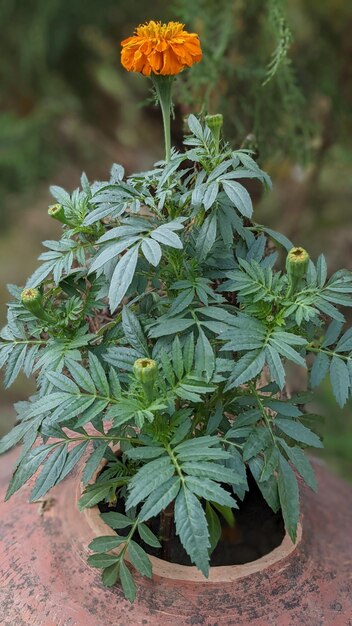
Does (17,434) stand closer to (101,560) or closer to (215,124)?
(101,560)

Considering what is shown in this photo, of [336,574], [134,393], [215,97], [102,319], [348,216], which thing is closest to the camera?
[134,393]

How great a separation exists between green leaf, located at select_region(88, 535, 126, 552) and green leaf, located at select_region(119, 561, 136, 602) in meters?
0.02

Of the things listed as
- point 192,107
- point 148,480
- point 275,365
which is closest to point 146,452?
point 148,480

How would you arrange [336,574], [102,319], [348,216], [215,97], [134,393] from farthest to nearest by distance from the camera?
[348,216]
[215,97]
[102,319]
[336,574]
[134,393]

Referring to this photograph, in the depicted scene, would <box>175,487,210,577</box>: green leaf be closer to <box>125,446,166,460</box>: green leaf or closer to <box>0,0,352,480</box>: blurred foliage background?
<box>125,446,166,460</box>: green leaf

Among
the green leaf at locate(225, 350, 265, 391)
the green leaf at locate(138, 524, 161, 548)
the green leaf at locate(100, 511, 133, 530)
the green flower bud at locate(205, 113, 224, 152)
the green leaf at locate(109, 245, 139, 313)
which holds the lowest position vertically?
the green leaf at locate(138, 524, 161, 548)

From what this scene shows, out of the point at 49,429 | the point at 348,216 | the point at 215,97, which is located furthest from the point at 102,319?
the point at 348,216

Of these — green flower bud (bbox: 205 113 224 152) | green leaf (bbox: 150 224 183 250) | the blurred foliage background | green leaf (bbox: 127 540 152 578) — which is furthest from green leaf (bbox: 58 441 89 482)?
the blurred foliage background

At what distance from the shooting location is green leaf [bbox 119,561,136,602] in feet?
2.14

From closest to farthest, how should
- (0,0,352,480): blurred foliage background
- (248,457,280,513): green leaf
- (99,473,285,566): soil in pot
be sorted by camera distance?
(248,457,280,513): green leaf → (99,473,285,566): soil in pot → (0,0,352,480): blurred foliage background

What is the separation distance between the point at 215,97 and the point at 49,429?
1.05 m

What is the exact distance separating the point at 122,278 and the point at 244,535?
18.1 inches

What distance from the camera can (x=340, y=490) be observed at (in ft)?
3.23

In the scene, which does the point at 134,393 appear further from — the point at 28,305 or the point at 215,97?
the point at 215,97
